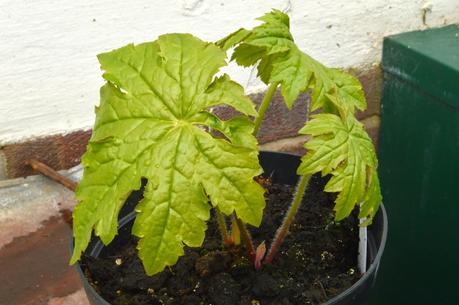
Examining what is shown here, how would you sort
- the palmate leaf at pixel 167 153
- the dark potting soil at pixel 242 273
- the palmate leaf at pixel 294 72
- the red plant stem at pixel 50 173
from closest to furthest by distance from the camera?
the palmate leaf at pixel 167 153, the palmate leaf at pixel 294 72, the dark potting soil at pixel 242 273, the red plant stem at pixel 50 173

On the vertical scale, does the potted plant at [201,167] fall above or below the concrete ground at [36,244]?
above

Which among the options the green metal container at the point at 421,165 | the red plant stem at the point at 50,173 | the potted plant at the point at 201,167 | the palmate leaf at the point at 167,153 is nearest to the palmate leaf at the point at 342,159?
the potted plant at the point at 201,167

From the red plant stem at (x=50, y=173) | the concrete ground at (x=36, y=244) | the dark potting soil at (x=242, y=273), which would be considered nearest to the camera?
the dark potting soil at (x=242, y=273)

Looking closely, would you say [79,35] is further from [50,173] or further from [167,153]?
[167,153]

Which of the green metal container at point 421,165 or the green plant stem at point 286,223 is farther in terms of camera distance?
the green metal container at point 421,165

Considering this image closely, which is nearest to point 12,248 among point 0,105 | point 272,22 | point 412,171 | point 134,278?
point 0,105

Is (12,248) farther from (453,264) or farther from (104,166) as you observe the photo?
(453,264)

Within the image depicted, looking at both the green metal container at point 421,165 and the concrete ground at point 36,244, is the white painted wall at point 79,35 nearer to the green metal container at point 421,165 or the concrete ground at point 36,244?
the concrete ground at point 36,244

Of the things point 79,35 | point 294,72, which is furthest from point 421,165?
point 79,35
